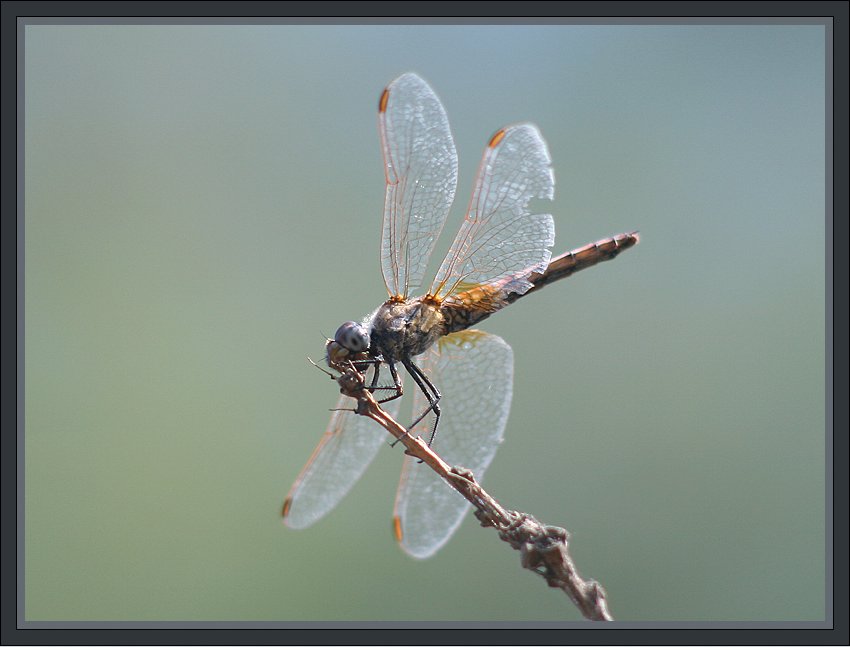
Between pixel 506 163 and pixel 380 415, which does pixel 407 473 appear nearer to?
pixel 380 415

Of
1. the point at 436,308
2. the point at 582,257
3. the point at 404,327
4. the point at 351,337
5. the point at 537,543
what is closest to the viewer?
the point at 537,543

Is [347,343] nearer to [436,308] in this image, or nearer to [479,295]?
[436,308]

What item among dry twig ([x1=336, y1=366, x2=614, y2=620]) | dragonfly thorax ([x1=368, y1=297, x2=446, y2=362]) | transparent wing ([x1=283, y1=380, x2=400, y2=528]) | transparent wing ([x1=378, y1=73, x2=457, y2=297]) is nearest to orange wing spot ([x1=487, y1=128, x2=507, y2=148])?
transparent wing ([x1=378, y1=73, x2=457, y2=297])

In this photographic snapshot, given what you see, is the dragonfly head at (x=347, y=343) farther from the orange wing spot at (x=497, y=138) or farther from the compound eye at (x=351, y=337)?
the orange wing spot at (x=497, y=138)

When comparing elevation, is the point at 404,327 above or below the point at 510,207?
below

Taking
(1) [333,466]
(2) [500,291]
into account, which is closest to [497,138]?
(2) [500,291]

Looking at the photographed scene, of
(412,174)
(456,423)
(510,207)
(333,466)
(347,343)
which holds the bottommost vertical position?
(333,466)
